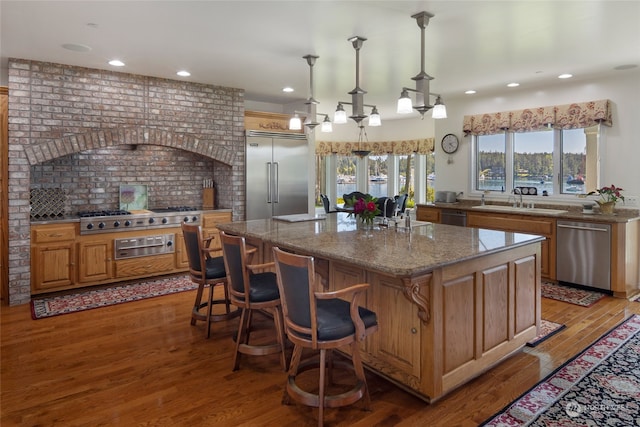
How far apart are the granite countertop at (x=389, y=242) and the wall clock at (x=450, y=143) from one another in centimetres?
355

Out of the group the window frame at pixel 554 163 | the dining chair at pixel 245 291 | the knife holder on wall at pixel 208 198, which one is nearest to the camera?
the dining chair at pixel 245 291

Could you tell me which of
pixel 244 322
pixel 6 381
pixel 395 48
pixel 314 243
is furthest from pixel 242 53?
pixel 6 381

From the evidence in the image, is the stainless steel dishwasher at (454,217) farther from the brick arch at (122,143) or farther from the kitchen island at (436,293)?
the brick arch at (122,143)

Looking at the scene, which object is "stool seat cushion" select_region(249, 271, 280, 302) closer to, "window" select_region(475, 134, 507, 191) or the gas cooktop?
the gas cooktop

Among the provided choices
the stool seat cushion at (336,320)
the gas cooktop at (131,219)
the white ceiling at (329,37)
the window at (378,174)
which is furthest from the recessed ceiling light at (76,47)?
the window at (378,174)

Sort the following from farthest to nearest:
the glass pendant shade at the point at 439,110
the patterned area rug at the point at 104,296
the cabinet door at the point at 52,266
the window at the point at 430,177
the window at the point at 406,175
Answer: the window at the point at 406,175 < the window at the point at 430,177 < the cabinet door at the point at 52,266 < the patterned area rug at the point at 104,296 < the glass pendant shade at the point at 439,110

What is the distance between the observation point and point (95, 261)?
503 centimetres

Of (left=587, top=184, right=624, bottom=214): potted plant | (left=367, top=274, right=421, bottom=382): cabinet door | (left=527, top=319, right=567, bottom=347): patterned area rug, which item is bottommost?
(left=527, top=319, right=567, bottom=347): patterned area rug

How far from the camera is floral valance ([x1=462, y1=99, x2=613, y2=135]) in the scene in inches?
206

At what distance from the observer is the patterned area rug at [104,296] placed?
14.2ft

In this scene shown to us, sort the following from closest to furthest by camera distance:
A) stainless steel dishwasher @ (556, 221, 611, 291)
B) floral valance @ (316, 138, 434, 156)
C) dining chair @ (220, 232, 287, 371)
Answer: dining chair @ (220, 232, 287, 371), stainless steel dishwasher @ (556, 221, 611, 291), floral valance @ (316, 138, 434, 156)

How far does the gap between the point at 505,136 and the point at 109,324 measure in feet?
19.6

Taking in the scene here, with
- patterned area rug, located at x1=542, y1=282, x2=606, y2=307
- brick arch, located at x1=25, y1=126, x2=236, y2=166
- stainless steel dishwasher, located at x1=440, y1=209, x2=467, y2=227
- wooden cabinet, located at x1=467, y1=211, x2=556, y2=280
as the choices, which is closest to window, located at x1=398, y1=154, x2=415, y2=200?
stainless steel dishwasher, located at x1=440, y1=209, x2=467, y2=227

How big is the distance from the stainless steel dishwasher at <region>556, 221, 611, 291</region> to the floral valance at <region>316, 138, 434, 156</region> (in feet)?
13.2
